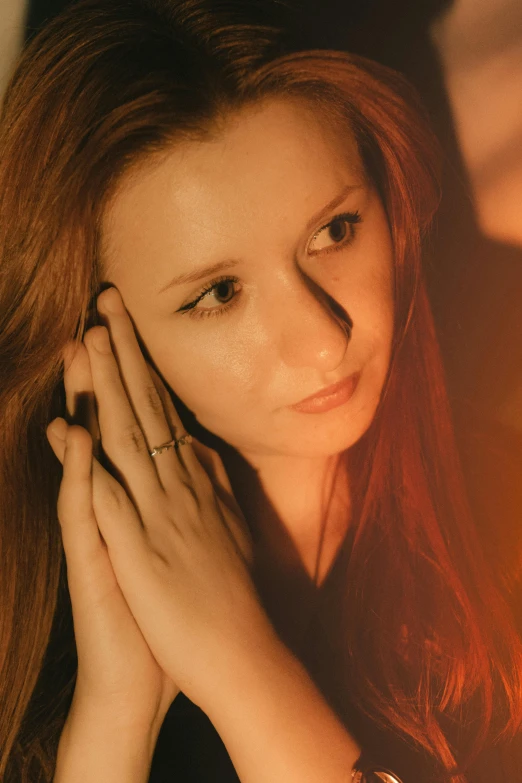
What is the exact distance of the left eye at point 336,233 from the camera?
2.61ft

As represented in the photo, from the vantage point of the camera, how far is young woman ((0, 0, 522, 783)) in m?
0.75

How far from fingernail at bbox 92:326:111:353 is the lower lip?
249 mm

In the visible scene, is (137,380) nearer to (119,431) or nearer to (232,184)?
(119,431)

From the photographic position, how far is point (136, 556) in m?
0.82

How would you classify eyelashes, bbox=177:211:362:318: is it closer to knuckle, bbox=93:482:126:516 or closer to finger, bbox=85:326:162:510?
finger, bbox=85:326:162:510

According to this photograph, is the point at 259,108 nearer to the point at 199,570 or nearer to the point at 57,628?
the point at 199,570

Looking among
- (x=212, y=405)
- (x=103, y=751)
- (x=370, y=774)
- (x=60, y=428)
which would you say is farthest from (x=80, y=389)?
(x=370, y=774)

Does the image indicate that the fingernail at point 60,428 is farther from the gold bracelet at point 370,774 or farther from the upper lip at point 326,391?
the gold bracelet at point 370,774

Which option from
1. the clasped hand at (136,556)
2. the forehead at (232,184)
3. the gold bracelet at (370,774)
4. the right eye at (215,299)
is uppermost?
the forehead at (232,184)

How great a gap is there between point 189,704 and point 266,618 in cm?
18

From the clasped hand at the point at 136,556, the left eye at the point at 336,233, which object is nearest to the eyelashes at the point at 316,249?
the left eye at the point at 336,233

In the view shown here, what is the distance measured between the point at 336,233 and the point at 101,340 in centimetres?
32

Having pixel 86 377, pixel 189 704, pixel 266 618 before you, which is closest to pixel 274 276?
pixel 86 377

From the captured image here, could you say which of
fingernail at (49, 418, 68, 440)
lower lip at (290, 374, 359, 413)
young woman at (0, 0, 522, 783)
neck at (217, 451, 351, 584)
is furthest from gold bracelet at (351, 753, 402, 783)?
fingernail at (49, 418, 68, 440)
